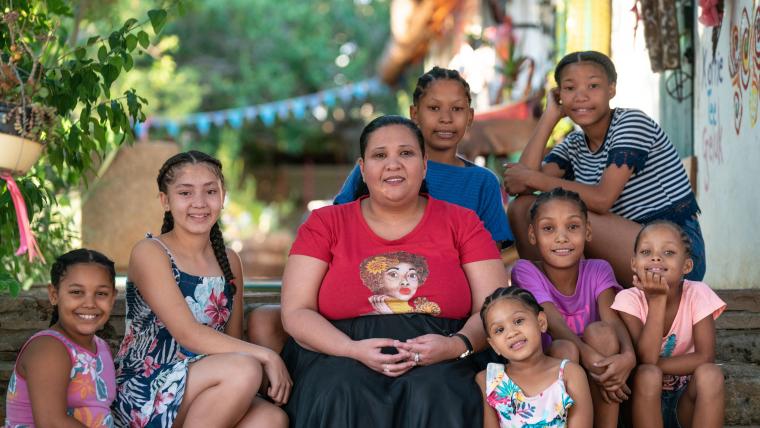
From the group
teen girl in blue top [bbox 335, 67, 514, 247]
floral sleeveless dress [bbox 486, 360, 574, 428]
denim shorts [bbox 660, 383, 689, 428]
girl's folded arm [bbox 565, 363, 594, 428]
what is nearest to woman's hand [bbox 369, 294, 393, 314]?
floral sleeveless dress [bbox 486, 360, 574, 428]

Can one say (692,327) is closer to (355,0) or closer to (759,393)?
(759,393)

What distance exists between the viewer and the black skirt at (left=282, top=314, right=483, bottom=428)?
11.0ft

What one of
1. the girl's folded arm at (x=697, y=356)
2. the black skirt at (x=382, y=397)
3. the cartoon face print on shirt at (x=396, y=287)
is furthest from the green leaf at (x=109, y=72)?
the girl's folded arm at (x=697, y=356)

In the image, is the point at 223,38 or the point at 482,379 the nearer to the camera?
the point at 482,379

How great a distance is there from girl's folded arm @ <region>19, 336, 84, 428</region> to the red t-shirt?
892mm

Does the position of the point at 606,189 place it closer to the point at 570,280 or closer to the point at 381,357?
the point at 570,280

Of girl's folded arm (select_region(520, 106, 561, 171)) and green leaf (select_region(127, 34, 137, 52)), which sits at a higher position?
green leaf (select_region(127, 34, 137, 52))

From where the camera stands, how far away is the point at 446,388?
11.1 feet

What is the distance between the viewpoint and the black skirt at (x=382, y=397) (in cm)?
336

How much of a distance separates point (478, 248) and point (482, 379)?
518 millimetres

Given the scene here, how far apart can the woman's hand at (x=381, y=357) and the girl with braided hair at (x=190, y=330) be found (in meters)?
0.29

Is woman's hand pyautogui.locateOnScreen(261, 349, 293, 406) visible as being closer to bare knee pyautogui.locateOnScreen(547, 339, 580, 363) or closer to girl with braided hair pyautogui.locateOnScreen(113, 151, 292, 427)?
girl with braided hair pyautogui.locateOnScreen(113, 151, 292, 427)

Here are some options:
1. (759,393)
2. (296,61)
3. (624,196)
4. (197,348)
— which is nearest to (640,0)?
(624,196)

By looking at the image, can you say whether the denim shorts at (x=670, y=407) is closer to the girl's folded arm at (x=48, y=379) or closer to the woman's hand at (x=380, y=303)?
the woman's hand at (x=380, y=303)
